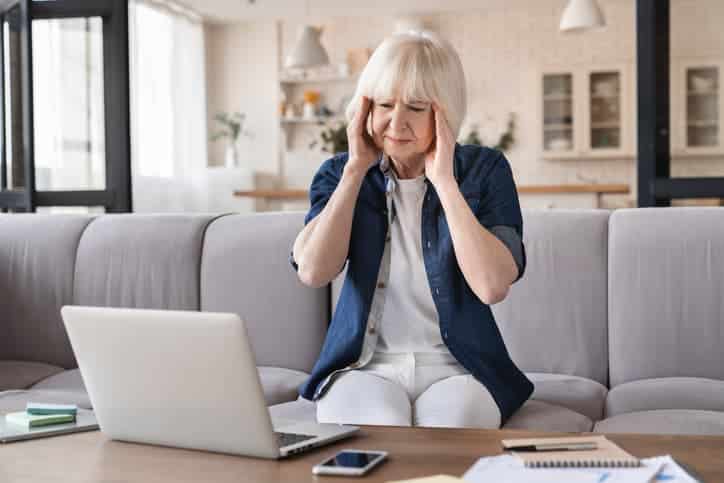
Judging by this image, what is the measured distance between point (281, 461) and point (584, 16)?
574cm

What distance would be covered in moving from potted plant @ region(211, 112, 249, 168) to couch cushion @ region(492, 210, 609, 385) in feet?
22.3

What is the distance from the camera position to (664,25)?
3.01m

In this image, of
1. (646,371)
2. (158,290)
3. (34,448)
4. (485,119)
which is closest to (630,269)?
(646,371)

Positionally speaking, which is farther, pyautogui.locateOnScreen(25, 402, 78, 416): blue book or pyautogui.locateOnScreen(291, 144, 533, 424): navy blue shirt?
pyautogui.locateOnScreen(291, 144, 533, 424): navy blue shirt

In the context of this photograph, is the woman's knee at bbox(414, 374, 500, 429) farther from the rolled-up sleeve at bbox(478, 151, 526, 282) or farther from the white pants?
the rolled-up sleeve at bbox(478, 151, 526, 282)

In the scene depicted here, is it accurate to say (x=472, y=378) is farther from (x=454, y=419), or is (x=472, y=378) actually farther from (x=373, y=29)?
(x=373, y=29)

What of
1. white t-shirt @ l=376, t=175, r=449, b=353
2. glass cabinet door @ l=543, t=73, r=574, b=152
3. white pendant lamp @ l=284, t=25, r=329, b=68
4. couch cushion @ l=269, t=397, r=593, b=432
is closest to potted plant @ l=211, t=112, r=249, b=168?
white pendant lamp @ l=284, t=25, r=329, b=68

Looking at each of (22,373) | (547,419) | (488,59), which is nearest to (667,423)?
(547,419)

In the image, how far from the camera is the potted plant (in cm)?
907

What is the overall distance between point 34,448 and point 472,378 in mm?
810

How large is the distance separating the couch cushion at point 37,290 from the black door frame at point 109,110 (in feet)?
2.44

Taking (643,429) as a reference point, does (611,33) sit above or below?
above

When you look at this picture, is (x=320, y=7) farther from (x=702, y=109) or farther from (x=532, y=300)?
(x=532, y=300)

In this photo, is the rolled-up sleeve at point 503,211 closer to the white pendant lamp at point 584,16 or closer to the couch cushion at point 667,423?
the couch cushion at point 667,423
